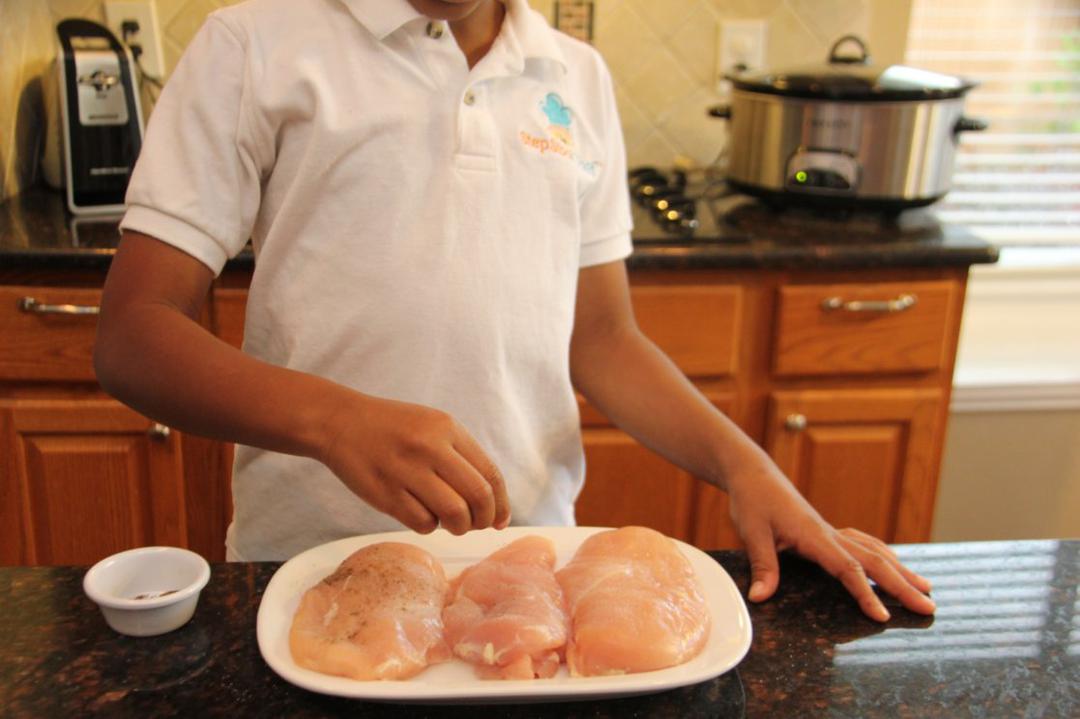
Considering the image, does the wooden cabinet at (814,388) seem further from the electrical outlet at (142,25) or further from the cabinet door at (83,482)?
the electrical outlet at (142,25)

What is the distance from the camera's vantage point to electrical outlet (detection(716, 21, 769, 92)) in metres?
2.27

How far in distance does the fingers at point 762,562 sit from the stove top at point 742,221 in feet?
3.05

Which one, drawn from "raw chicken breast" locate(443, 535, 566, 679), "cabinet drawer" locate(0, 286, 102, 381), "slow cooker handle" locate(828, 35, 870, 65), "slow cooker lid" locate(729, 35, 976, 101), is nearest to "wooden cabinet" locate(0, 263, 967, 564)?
"cabinet drawer" locate(0, 286, 102, 381)

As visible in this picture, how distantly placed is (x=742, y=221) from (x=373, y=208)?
Result: 110cm

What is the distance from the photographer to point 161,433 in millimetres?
1756

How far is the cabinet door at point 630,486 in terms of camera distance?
6.12 ft

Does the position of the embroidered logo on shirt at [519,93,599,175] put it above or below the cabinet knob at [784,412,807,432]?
above

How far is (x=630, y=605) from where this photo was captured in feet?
2.46

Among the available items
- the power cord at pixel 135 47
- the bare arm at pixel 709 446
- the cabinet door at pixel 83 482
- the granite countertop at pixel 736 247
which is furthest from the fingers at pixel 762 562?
the power cord at pixel 135 47

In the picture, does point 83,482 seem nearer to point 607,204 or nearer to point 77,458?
point 77,458

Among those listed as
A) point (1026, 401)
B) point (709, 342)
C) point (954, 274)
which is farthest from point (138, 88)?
point (1026, 401)

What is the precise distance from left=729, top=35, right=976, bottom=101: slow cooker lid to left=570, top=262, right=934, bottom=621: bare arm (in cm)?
87

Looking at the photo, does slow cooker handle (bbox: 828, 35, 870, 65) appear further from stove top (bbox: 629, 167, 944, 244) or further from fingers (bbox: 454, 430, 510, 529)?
fingers (bbox: 454, 430, 510, 529)

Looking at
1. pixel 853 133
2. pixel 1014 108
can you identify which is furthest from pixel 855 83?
pixel 1014 108
